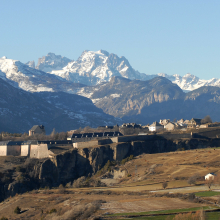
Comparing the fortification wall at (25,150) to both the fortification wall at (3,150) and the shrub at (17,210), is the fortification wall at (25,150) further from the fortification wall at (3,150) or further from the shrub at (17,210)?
the shrub at (17,210)

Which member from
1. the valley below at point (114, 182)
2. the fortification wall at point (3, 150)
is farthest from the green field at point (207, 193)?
the fortification wall at point (3, 150)

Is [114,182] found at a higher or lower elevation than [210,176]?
lower

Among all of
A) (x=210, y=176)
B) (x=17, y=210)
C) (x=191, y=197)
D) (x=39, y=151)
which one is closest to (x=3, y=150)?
(x=39, y=151)

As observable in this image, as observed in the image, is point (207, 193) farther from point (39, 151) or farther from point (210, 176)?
point (39, 151)

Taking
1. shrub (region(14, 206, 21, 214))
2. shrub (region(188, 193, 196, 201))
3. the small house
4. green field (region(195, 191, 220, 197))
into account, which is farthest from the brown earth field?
green field (region(195, 191, 220, 197))

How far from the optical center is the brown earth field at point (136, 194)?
63.9 m

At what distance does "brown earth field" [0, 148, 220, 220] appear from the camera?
63906mm

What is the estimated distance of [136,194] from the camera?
77562 mm

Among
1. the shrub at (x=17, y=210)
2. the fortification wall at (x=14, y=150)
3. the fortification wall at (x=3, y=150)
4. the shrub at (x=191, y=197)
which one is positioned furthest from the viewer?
the fortification wall at (x=14, y=150)

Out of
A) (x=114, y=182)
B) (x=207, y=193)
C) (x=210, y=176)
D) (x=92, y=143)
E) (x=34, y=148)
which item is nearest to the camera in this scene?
(x=207, y=193)

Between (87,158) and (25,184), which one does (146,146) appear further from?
(25,184)

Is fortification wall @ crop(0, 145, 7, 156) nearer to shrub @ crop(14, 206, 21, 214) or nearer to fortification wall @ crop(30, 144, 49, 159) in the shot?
fortification wall @ crop(30, 144, 49, 159)

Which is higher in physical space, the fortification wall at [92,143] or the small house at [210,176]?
the fortification wall at [92,143]

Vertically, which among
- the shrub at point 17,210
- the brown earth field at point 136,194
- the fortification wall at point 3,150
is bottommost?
the shrub at point 17,210
